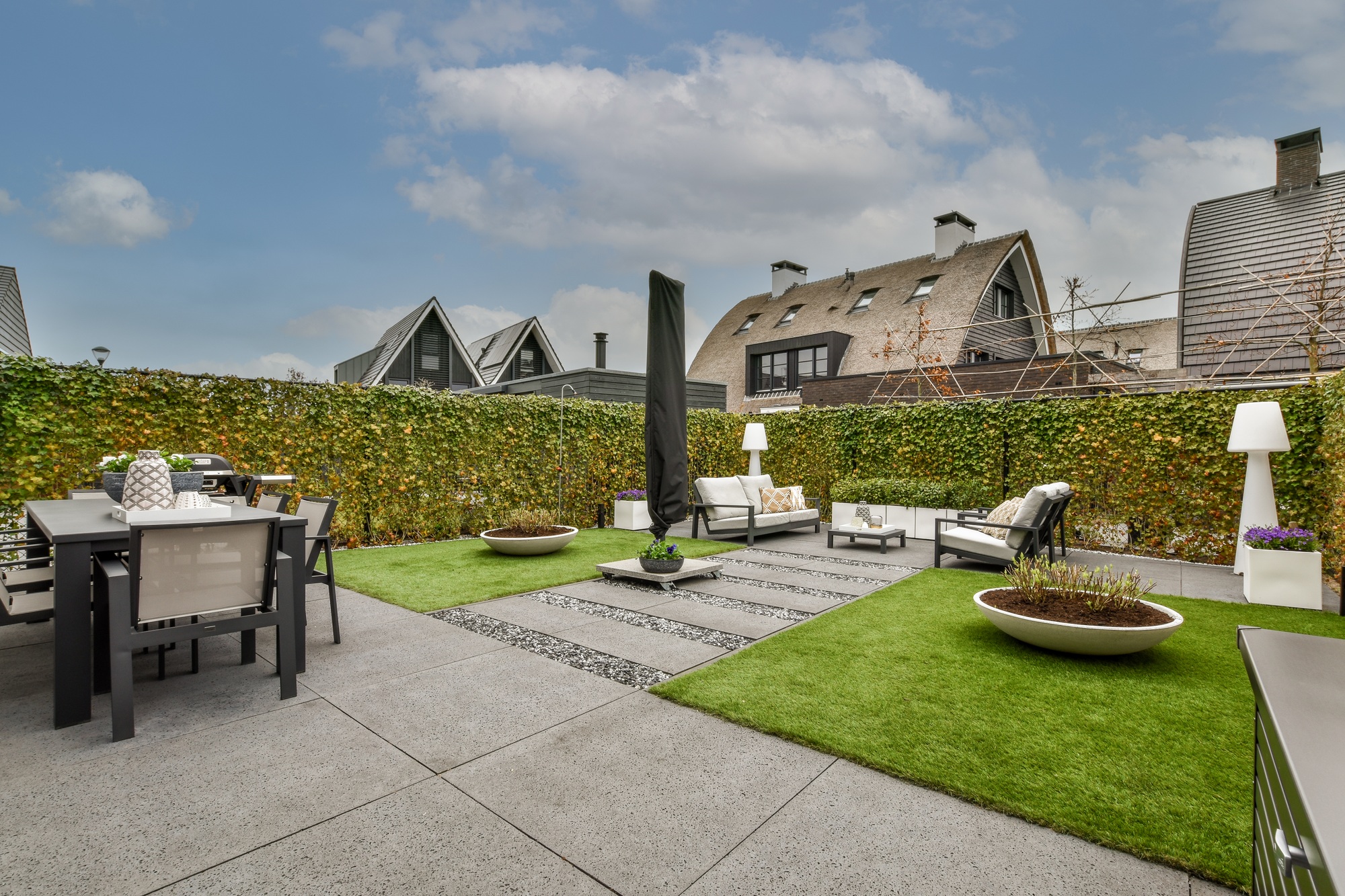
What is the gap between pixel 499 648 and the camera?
418 cm

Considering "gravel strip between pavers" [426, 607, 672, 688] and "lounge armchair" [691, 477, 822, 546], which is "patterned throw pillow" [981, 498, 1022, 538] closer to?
"lounge armchair" [691, 477, 822, 546]

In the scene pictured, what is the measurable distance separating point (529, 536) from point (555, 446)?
3.08 metres

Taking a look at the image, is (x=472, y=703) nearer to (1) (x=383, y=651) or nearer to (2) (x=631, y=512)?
(1) (x=383, y=651)

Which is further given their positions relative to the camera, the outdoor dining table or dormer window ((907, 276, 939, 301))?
dormer window ((907, 276, 939, 301))

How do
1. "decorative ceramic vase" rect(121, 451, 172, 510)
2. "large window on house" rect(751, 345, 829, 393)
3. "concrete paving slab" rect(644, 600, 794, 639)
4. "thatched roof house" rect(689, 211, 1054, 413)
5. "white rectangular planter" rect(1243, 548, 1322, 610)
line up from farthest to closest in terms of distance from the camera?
"large window on house" rect(751, 345, 829, 393), "thatched roof house" rect(689, 211, 1054, 413), "white rectangular planter" rect(1243, 548, 1322, 610), "concrete paving slab" rect(644, 600, 794, 639), "decorative ceramic vase" rect(121, 451, 172, 510)

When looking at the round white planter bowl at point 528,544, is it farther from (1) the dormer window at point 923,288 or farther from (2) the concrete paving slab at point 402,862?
(1) the dormer window at point 923,288

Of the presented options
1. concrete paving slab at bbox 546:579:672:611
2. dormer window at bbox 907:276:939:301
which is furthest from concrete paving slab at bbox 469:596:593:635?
dormer window at bbox 907:276:939:301

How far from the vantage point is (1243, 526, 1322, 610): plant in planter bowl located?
555cm

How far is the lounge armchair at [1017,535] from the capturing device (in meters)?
6.43

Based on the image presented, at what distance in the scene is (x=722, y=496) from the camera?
31.2ft

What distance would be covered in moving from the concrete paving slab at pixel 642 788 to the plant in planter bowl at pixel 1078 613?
207 centimetres

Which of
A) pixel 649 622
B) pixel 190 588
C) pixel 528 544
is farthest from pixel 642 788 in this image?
pixel 528 544

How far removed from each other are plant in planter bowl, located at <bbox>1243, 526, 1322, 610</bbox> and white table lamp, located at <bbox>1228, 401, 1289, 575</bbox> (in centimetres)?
79

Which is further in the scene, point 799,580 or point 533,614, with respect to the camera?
point 799,580
